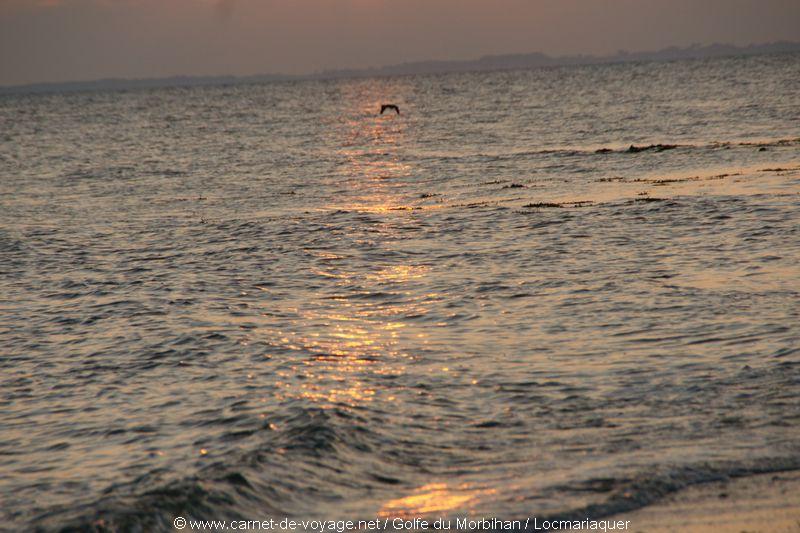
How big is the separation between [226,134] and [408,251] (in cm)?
6668

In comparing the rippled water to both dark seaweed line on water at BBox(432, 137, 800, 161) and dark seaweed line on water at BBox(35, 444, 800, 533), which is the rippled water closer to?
dark seaweed line on water at BBox(35, 444, 800, 533)

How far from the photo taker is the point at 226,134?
88.6 metres

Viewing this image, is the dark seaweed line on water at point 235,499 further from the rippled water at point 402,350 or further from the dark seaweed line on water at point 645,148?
the dark seaweed line on water at point 645,148

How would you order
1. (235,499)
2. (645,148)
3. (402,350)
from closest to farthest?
(235,499) < (402,350) < (645,148)

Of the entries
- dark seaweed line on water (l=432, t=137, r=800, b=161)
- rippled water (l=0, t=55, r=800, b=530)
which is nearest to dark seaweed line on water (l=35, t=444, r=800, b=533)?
rippled water (l=0, t=55, r=800, b=530)

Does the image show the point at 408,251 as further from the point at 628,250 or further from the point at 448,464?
the point at 448,464

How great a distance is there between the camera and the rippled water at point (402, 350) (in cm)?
1030

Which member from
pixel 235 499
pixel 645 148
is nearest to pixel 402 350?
pixel 235 499

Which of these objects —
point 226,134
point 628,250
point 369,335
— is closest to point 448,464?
point 369,335

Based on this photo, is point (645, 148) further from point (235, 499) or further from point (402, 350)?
point (235, 499)

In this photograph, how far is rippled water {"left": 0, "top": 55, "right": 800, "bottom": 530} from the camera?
33.8 ft

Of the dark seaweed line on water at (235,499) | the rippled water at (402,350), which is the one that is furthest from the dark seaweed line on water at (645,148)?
A: the dark seaweed line on water at (235,499)

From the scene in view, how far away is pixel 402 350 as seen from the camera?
1566 centimetres

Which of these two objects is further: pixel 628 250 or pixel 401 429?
pixel 628 250
